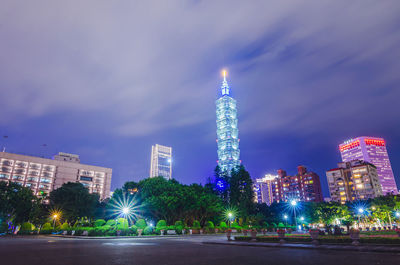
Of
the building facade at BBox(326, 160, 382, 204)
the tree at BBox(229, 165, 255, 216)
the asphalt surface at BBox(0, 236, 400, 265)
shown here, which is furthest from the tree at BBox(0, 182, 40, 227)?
the building facade at BBox(326, 160, 382, 204)

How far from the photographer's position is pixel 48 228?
2221 inches

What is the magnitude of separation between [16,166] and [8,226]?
240 feet

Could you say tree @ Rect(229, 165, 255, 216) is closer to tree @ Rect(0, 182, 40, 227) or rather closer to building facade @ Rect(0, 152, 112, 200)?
tree @ Rect(0, 182, 40, 227)

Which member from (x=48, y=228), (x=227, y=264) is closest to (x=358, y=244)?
(x=227, y=264)

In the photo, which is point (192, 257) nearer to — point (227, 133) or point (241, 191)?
point (241, 191)

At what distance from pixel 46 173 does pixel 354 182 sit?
18423 cm

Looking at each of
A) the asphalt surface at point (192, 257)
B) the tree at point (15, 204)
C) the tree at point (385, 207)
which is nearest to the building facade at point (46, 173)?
the tree at point (15, 204)

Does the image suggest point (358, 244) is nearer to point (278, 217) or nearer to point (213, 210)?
point (213, 210)

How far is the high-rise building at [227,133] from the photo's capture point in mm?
169875

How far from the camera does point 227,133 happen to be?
6885 inches

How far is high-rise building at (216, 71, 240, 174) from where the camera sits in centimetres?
16988

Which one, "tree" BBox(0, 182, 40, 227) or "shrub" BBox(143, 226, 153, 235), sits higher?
"tree" BBox(0, 182, 40, 227)

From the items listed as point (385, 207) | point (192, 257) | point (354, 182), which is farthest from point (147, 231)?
point (354, 182)

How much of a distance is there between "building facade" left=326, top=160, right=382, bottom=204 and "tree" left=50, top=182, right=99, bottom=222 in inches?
6070
